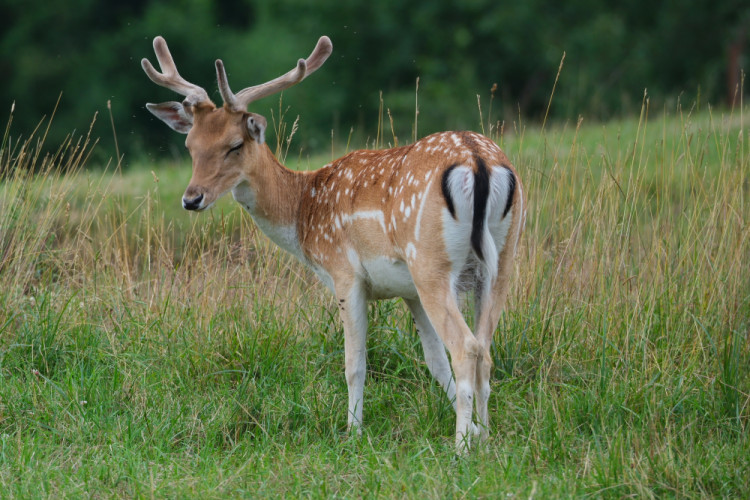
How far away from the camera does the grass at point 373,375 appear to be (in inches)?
152

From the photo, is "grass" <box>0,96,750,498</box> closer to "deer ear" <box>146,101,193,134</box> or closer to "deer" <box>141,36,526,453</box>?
"deer" <box>141,36,526,453</box>

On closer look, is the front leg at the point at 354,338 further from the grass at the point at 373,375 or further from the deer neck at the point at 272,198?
the deer neck at the point at 272,198

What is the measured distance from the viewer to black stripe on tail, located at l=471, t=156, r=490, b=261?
395 centimetres

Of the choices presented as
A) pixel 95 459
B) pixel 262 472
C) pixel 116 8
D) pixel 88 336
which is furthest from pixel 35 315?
pixel 116 8

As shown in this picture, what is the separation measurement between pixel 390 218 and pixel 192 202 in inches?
37.5

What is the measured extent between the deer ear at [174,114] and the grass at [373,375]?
0.87m

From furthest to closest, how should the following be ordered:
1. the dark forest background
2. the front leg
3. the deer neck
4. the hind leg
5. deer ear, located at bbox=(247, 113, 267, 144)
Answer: the dark forest background → the deer neck → deer ear, located at bbox=(247, 113, 267, 144) → the front leg → the hind leg

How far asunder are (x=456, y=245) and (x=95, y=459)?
1.82 meters

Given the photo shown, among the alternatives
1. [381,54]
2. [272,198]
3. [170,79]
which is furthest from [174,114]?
[381,54]

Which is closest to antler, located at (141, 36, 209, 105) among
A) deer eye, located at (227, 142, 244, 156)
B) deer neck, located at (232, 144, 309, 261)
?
deer eye, located at (227, 142, 244, 156)

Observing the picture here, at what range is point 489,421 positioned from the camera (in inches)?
176

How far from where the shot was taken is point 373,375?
5082 mm

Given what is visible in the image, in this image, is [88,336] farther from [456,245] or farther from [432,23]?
[432,23]

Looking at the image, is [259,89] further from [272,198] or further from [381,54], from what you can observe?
[381,54]
